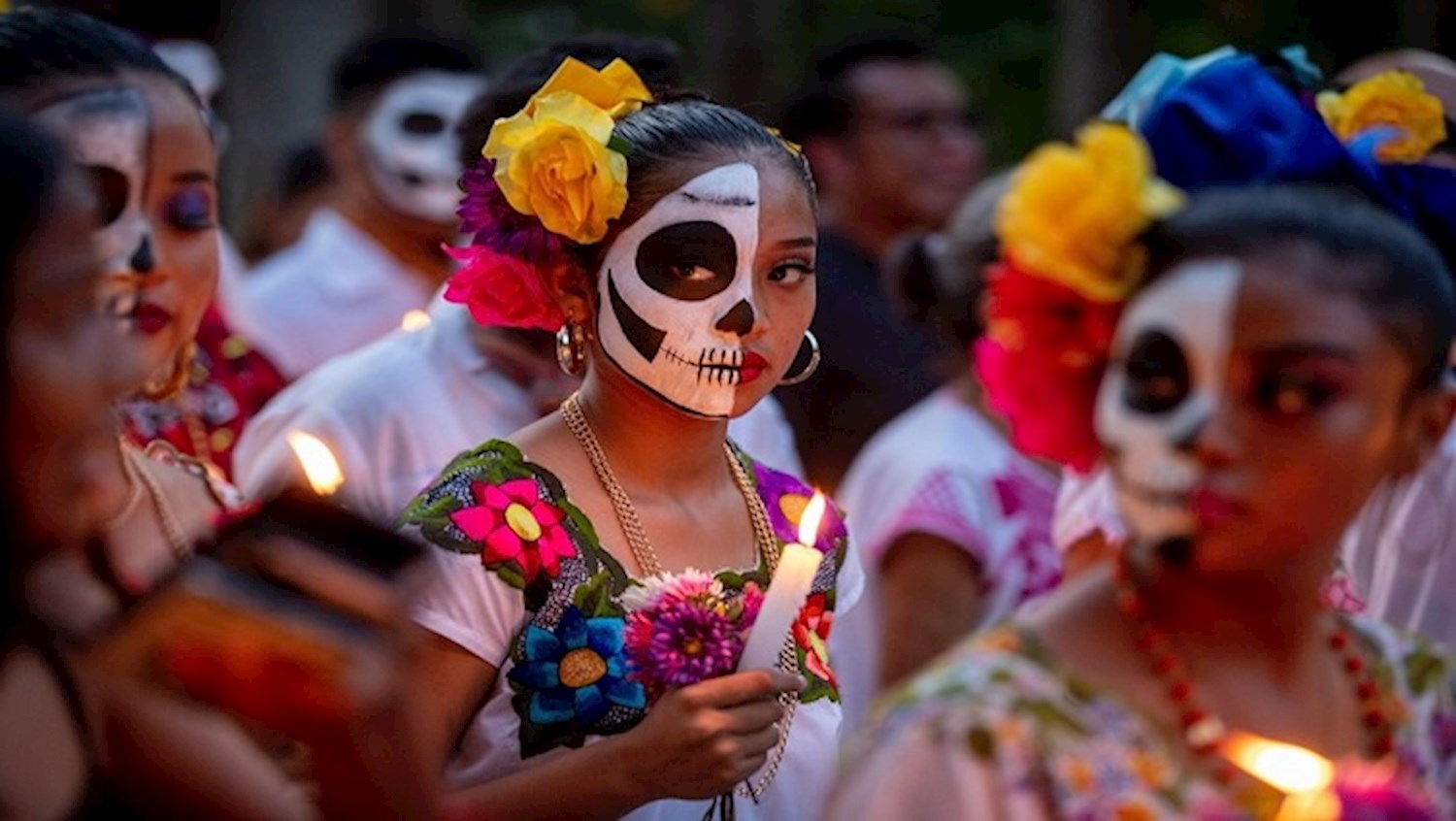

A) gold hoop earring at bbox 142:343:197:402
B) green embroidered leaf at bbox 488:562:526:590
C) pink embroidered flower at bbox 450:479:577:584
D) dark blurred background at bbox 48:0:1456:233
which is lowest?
dark blurred background at bbox 48:0:1456:233

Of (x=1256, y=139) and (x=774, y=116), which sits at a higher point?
(x=1256, y=139)

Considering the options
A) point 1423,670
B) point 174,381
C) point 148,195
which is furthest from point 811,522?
point 174,381

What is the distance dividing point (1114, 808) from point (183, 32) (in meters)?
4.47

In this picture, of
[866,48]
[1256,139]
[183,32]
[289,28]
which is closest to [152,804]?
[1256,139]

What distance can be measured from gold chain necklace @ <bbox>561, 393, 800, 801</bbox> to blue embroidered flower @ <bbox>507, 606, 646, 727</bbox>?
15cm

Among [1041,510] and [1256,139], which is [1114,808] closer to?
[1256,139]

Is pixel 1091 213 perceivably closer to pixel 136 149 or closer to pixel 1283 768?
pixel 1283 768

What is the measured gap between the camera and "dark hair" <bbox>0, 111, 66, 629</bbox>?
235 cm

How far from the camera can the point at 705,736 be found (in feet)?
10.8

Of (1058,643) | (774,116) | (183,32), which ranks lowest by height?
(774,116)

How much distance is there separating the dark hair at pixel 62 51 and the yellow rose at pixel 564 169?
635 mm

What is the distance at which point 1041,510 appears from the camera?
17.5 ft

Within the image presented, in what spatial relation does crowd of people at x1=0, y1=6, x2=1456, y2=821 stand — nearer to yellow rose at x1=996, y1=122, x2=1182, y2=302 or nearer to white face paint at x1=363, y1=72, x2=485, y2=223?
yellow rose at x1=996, y1=122, x2=1182, y2=302

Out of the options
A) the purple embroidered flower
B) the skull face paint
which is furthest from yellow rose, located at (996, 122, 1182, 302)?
the skull face paint
